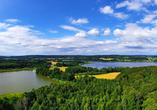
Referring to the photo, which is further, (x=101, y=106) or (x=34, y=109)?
(x=34, y=109)

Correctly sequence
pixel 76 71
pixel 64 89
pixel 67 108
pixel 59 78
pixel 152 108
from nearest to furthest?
1. pixel 152 108
2. pixel 67 108
3. pixel 64 89
4. pixel 59 78
5. pixel 76 71

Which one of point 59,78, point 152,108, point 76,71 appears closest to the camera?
point 152,108

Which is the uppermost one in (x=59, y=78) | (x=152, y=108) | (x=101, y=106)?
(x=152, y=108)

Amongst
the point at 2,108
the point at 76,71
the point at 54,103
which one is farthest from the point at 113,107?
the point at 76,71

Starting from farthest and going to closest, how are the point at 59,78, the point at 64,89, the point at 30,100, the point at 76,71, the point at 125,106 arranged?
the point at 76,71 < the point at 59,78 < the point at 64,89 < the point at 30,100 < the point at 125,106

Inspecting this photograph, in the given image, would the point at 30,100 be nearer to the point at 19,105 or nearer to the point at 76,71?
the point at 19,105

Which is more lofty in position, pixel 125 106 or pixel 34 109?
pixel 125 106

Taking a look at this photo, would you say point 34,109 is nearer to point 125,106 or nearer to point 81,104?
point 81,104

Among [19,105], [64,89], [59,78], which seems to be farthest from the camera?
[59,78]

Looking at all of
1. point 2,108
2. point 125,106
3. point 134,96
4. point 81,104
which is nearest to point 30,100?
point 2,108
